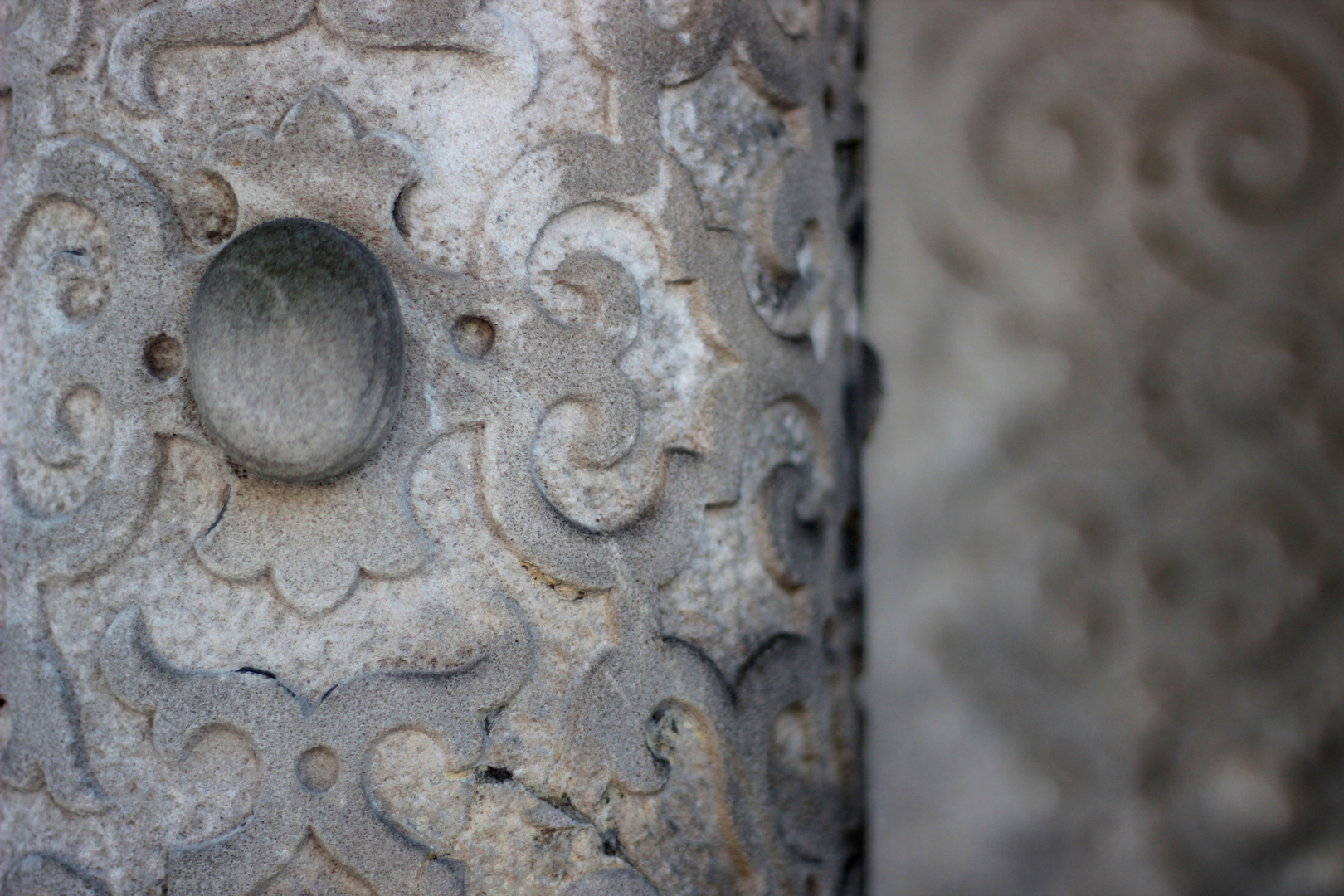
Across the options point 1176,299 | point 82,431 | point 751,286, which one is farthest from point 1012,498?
point 82,431

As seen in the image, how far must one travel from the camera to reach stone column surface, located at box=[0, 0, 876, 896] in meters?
0.47

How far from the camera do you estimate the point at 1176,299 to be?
85cm

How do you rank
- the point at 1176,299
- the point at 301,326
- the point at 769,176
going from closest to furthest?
the point at 301,326
the point at 769,176
the point at 1176,299

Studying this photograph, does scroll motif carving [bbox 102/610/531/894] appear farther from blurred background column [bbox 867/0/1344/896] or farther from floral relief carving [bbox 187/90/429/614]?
blurred background column [bbox 867/0/1344/896]

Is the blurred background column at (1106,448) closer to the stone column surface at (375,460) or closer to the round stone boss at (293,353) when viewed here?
the stone column surface at (375,460)

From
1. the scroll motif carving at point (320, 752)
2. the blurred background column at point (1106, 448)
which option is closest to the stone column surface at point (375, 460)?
the scroll motif carving at point (320, 752)

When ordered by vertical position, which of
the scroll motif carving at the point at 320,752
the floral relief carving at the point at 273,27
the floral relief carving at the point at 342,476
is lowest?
the scroll motif carving at the point at 320,752

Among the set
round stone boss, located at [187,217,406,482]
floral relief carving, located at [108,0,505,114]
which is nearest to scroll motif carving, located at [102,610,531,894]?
round stone boss, located at [187,217,406,482]

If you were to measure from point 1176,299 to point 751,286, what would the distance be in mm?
493

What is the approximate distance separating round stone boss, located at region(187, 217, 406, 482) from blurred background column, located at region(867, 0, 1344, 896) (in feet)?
1.68

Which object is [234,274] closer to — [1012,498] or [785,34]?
[785,34]

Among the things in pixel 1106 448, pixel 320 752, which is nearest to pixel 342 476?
pixel 320 752

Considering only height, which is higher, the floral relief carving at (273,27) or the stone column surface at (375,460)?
the floral relief carving at (273,27)

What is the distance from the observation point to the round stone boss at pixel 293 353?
443 millimetres
